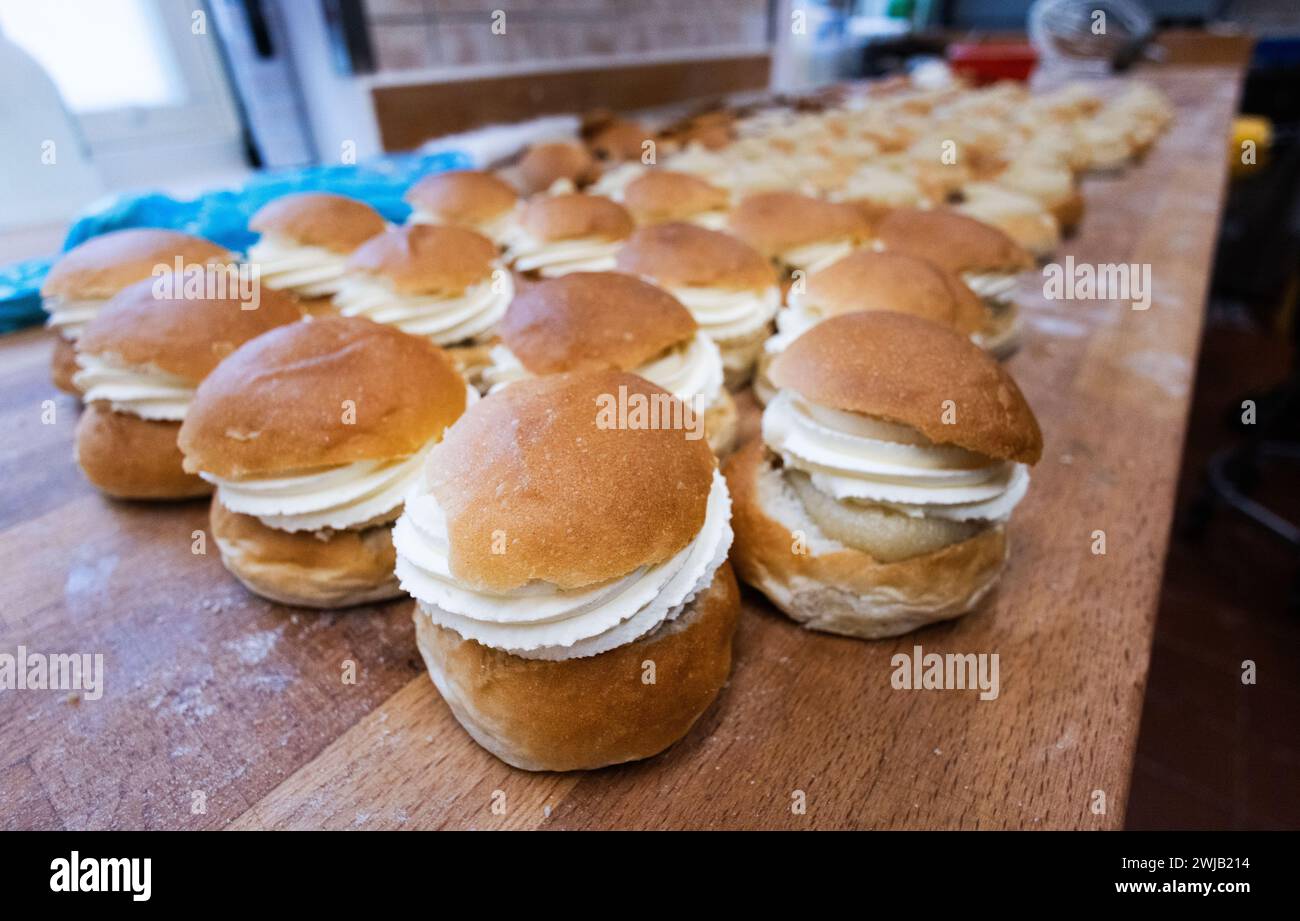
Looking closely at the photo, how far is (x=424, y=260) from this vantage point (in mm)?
2607

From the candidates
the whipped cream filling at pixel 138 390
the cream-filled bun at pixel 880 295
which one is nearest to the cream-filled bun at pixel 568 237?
the cream-filled bun at pixel 880 295

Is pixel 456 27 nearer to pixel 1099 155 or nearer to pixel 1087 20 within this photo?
pixel 1099 155

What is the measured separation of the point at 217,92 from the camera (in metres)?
5.07

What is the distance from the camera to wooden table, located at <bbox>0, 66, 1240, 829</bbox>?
147 cm

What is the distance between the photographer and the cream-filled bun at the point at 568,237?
10.4 feet

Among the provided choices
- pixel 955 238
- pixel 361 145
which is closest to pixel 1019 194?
pixel 955 238

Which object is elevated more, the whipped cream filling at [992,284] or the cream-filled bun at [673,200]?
the cream-filled bun at [673,200]

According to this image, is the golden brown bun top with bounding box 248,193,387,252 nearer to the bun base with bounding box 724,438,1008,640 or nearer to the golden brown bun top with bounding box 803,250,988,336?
the golden brown bun top with bounding box 803,250,988,336

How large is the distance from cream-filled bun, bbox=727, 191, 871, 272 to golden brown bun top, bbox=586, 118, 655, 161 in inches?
86.0

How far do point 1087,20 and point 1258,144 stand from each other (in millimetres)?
4326

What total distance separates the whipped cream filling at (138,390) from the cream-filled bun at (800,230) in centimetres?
237

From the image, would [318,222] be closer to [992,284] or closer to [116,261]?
[116,261]
